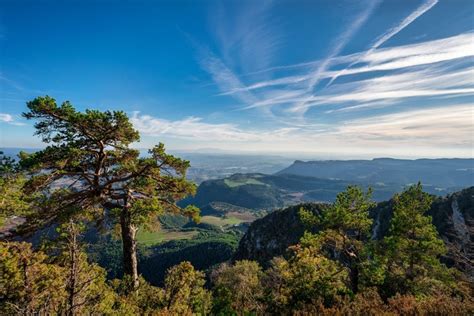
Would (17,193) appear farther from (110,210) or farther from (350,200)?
(350,200)

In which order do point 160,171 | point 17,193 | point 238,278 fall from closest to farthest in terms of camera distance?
point 17,193, point 160,171, point 238,278

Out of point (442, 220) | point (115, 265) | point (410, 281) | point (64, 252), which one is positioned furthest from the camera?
point (115, 265)

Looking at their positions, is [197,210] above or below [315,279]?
above

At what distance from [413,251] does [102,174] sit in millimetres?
24368

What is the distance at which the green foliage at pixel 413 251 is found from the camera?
2169 cm

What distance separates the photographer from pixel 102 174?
18.3m

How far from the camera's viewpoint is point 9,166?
1573 cm

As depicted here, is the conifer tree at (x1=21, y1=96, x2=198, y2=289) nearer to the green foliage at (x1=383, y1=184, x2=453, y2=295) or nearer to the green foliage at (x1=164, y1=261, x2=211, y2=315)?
the green foliage at (x1=164, y1=261, x2=211, y2=315)

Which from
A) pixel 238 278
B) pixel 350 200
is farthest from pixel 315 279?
pixel 238 278

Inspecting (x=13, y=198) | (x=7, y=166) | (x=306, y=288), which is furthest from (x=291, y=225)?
(x=13, y=198)

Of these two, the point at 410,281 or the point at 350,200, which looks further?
the point at 350,200

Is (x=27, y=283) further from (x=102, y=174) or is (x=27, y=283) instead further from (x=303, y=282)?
(x=303, y=282)

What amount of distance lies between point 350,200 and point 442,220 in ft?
268

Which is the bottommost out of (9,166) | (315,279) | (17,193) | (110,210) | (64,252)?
(315,279)
